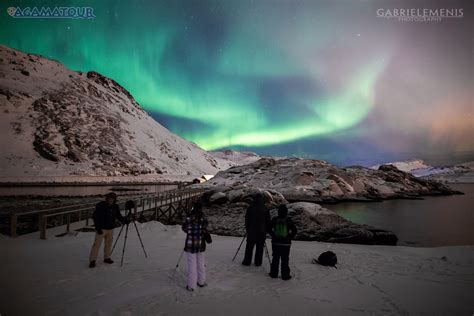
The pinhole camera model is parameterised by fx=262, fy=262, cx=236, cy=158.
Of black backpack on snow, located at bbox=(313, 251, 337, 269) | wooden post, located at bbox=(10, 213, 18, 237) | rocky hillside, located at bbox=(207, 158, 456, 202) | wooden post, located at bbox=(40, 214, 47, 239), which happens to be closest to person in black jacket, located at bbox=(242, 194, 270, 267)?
black backpack on snow, located at bbox=(313, 251, 337, 269)

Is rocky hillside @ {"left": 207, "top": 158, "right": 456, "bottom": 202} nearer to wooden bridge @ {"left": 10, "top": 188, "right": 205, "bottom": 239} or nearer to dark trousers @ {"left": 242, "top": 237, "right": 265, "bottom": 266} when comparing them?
wooden bridge @ {"left": 10, "top": 188, "right": 205, "bottom": 239}

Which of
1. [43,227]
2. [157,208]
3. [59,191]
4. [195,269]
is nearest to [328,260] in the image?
[195,269]

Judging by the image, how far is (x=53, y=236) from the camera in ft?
39.4

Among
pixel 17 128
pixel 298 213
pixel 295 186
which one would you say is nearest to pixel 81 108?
pixel 17 128

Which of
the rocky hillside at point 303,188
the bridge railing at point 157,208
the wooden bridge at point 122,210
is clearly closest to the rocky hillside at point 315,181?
the rocky hillside at point 303,188

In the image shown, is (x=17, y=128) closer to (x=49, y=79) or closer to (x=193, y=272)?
(x=49, y=79)

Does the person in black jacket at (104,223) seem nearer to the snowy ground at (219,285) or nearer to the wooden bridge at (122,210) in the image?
the snowy ground at (219,285)

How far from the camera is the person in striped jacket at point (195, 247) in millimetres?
6566

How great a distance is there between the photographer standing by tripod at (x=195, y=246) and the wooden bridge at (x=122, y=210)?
28.7ft

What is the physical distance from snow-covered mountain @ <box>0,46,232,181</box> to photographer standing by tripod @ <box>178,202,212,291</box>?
89553mm

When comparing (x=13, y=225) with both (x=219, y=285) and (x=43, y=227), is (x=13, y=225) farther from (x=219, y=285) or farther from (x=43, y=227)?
(x=219, y=285)

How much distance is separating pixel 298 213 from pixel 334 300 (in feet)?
50.1

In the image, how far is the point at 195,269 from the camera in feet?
21.7

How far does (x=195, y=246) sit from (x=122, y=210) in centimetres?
1668
